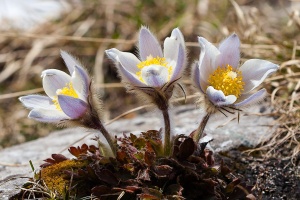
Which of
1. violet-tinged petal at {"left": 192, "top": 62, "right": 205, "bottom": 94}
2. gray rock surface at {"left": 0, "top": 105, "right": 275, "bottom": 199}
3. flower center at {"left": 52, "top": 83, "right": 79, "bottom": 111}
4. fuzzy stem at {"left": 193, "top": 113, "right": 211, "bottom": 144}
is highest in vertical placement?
violet-tinged petal at {"left": 192, "top": 62, "right": 205, "bottom": 94}

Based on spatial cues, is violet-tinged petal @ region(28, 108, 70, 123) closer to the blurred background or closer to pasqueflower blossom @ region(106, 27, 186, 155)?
pasqueflower blossom @ region(106, 27, 186, 155)

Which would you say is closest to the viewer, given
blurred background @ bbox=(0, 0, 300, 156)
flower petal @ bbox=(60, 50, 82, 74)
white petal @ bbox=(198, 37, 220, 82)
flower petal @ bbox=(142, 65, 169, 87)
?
flower petal @ bbox=(142, 65, 169, 87)

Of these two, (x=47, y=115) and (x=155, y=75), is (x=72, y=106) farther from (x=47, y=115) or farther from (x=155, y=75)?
(x=155, y=75)

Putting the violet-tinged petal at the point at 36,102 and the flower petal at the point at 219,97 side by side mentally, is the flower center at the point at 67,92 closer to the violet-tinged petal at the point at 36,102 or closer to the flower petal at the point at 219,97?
the violet-tinged petal at the point at 36,102

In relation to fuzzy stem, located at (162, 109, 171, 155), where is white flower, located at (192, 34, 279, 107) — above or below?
above

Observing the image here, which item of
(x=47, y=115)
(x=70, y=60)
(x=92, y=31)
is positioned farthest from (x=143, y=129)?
(x=92, y=31)

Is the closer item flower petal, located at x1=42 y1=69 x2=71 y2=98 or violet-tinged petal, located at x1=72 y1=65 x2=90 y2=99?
violet-tinged petal, located at x1=72 y1=65 x2=90 y2=99

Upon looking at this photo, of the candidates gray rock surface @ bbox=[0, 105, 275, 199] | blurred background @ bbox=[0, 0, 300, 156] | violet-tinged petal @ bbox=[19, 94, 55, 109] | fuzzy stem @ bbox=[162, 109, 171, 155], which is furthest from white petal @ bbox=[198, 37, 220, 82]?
blurred background @ bbox=[0, 0, 300, 156]
